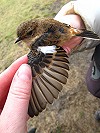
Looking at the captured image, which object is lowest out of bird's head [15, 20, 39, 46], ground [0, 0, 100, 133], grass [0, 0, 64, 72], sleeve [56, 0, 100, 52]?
ground [0, 0, 100, 133]

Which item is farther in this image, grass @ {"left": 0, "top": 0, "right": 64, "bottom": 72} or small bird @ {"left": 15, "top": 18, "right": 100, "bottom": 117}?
grass @ {"left": 0, "top": 0, "right": 64, "bottom": 72}

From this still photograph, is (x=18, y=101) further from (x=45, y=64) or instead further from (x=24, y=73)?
(x=45, y=64)

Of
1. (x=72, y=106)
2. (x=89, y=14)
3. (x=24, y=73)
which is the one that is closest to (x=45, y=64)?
(x=24, y=73)

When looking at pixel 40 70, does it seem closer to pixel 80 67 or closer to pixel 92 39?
pixel 92 39

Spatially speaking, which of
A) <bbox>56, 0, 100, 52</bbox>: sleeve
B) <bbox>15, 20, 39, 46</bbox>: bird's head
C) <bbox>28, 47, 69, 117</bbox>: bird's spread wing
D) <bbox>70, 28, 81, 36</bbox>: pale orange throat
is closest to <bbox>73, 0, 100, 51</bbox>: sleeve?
<bbox>56, 0, 100, 52</bbox>: sleeve

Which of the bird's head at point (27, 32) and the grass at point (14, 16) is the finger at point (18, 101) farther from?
the grass at point (14, 16)

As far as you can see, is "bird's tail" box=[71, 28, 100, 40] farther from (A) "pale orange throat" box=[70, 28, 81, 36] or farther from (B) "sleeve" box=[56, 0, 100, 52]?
(B) "sleeve" box=[56, 0, 100, 52]

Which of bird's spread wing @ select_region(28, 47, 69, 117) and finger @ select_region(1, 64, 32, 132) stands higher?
finger @ select_region(1, 64, 32, 132)

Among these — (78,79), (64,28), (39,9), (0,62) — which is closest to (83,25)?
(64,28)

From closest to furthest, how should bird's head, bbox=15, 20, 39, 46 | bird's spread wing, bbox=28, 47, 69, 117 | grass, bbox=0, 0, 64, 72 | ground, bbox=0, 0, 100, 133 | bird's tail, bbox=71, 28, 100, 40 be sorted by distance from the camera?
bird's spread wing, bbox=28, 47, 69, 117 → bird's tail, bbox=71, 28, 100, 40 → bird's head, bbox=15, 20, 39, 46 → ground, bbox=0, 0, 100, 133 → grass, bbox=0, 0, 64, 72

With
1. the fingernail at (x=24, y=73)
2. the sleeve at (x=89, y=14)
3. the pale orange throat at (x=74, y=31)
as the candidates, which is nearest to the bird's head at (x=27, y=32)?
the pale orange throat at (x=74, y=31)
